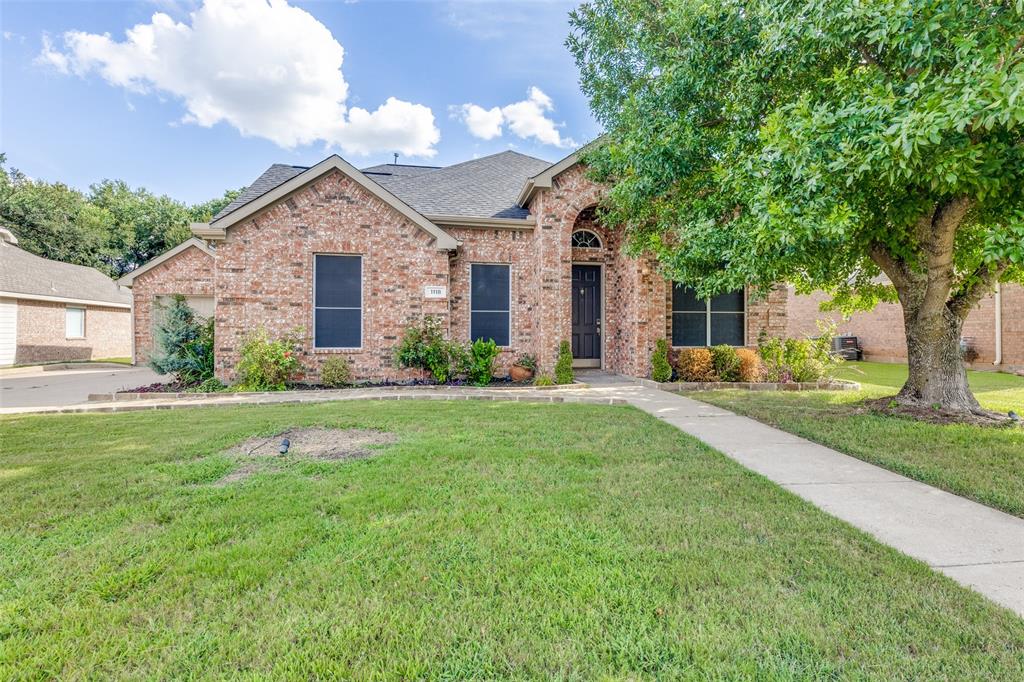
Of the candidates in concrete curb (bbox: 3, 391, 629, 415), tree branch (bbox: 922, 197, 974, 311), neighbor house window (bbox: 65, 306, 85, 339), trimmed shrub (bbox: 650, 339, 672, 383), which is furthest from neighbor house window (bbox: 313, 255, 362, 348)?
neighbor house window (bbox: 65, 306, 85, 339)

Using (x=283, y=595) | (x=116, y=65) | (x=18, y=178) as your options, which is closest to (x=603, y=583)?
(x=283, y=595)

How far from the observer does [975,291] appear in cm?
707

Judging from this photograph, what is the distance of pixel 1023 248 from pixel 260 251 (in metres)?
11.6

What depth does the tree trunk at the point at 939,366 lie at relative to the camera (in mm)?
6693

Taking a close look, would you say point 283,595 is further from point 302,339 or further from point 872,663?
point 302,339

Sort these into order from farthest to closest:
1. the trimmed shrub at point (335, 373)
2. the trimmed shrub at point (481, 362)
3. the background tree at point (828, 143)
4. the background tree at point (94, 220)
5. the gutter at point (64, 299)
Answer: the background tree at point (94, 220)
the gutter at point (64, 299)
the trimmed shrub at point (481, 362)
the trimmed shrub at point (335, 373)
the background tree at point (828, 143)

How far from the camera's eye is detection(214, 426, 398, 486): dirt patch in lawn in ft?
14.6

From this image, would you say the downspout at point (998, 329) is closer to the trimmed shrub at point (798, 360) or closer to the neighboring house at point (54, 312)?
the trimmed shrub at point (798, 360)

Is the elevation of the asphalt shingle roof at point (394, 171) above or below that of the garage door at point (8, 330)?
above

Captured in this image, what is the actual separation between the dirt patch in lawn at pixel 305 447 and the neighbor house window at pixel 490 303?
5802 mm

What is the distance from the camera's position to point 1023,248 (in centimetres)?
401

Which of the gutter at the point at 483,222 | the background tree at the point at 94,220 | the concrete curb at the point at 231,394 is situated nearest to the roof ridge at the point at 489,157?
the gutter at the point at 483,222

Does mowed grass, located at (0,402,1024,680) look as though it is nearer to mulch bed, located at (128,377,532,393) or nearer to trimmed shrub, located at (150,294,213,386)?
mulch bed, located at (128,377,532,393)

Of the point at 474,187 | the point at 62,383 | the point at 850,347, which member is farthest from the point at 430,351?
the point at 850,347
